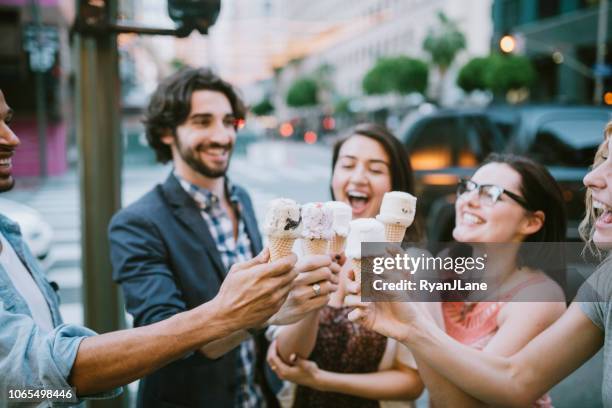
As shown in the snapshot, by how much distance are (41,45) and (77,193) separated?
4.66 meters

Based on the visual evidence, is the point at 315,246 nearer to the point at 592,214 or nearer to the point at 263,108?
the point at 592,214

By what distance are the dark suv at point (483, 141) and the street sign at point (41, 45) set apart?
1333cm

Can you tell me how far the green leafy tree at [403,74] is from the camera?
133 feet

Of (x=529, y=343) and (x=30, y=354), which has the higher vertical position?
(x=30, y=354)

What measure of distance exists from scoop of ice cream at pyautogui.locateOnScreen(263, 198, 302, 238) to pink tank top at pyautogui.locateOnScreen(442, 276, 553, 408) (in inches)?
31.3

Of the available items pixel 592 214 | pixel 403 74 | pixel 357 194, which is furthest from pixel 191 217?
pixel 403 74

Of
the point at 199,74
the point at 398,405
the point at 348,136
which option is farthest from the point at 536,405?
the point at 199,74

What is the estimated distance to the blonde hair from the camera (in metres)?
1.53

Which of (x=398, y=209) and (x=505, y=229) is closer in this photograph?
(x=398, y=209)

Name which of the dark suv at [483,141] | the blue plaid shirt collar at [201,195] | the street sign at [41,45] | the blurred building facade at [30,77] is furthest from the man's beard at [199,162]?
the blurred building facade at [30,77]

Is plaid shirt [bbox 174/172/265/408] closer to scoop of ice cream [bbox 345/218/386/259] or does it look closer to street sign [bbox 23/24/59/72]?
scoop of ice cream [bbox 345/218/386/259]

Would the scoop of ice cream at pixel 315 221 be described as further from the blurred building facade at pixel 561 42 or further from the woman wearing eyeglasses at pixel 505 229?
the blurred building facade at pixel 561 42

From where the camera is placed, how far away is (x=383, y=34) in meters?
57.6

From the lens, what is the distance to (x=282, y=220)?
1.46 metres
